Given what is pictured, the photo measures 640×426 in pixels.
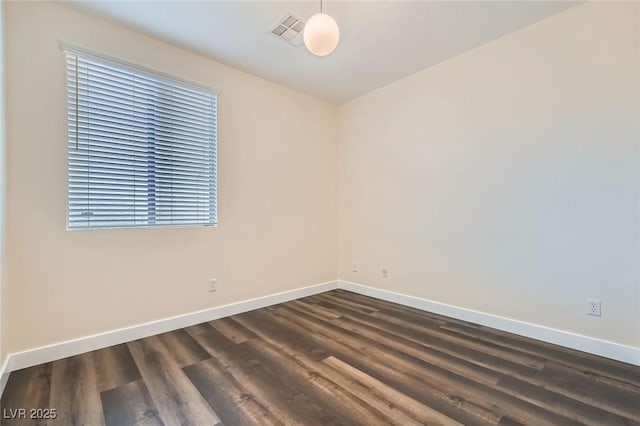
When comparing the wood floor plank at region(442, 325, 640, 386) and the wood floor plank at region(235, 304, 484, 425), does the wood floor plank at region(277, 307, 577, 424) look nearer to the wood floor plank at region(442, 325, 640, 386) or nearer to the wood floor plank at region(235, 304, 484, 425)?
the wood floor plank at region(235, 304, 484, 425)

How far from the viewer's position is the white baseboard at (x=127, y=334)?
7.04ft

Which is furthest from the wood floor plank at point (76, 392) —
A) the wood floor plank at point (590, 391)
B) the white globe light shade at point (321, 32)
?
the wood floor plank at point (590, 391)

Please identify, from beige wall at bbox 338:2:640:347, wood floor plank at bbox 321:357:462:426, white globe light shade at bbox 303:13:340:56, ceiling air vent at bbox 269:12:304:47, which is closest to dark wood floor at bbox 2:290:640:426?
wood floor plank at bbox 321:357:462:426

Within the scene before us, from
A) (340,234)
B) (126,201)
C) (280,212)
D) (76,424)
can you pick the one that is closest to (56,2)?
(126,201)

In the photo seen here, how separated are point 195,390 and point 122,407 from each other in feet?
1.27

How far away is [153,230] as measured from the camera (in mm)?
2754

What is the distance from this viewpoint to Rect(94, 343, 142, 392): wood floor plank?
6.41 feet

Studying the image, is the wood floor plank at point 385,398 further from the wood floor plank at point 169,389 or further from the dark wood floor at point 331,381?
the wood floor plank at point 169,389

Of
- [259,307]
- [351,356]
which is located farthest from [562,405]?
[259,307]

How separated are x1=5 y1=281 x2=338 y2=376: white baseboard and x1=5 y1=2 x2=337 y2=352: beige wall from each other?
57mm

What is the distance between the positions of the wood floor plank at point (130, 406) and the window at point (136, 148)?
4.31 feet

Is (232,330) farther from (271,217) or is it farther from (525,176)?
(525,176)

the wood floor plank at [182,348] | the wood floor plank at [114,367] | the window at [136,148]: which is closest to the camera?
the wood floor plank at [114,367]

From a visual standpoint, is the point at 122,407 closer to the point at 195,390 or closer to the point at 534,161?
the point at 195,390
